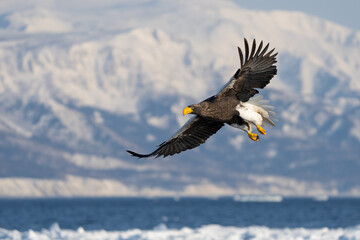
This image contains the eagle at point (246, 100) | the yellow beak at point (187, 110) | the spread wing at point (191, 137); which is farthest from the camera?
the spread wing at point (191, 137)

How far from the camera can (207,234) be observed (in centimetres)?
4456

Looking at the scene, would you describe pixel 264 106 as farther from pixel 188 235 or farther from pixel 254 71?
pixel 188 235

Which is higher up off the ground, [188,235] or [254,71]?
[188,235]

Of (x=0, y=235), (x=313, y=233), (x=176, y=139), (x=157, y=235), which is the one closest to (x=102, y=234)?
(x=157, y=235)

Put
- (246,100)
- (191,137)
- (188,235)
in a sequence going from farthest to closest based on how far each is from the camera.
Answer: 1. (188,235)
2. (191,137)
3. (246,100)

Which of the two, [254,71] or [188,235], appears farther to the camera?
[188,235]

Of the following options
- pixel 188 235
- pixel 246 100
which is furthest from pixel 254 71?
pixel 188 235

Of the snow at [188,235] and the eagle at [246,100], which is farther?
the snow at [188,235]

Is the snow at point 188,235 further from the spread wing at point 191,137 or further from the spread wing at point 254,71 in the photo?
the spread wing at point 254,71

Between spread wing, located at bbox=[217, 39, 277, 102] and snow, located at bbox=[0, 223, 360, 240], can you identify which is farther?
snow, located at bbox=[0, 223, 360, 240]

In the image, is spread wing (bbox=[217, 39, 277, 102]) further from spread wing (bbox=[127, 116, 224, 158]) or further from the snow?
the snow

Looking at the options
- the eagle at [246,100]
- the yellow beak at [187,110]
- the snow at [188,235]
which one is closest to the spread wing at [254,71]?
the eagle at [246,100]

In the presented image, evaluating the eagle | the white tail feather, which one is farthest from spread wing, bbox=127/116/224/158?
the white tail feather

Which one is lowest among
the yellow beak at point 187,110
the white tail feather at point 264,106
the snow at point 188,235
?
the yellow beak at point 187,110
